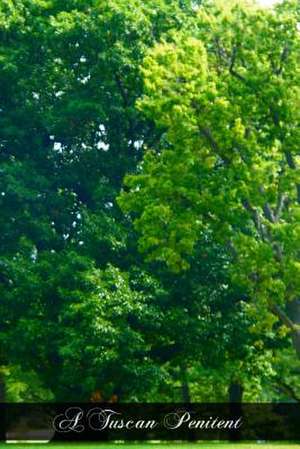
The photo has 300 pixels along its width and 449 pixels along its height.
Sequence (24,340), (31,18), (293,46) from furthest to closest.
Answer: (31,18), (24,340), (293,46)

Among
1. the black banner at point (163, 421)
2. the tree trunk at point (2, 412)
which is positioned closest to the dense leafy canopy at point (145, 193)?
the tree trunk at point (2, 412)

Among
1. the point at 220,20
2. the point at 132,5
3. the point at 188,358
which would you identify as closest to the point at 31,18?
the point at 132,5

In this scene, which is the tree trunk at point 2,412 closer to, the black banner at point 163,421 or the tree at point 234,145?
the black banner at point 163,421

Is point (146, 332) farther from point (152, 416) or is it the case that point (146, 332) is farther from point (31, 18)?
point (31, 18)

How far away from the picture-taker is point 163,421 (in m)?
33.6

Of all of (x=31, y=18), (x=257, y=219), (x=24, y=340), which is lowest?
(x=24, y=340)

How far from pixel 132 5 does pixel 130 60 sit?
2.26 metres

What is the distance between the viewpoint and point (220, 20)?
29.8m

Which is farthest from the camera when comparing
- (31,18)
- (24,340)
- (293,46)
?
(31,18)

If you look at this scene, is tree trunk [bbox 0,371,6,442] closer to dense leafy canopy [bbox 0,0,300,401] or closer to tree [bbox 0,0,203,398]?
dense leafy canopy [bbox 0,0,300,401]

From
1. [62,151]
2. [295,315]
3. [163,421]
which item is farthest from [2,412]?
[295,315]

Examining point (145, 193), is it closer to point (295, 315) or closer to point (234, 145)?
point (234, 145)

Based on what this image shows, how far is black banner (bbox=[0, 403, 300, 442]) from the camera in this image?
99.2ft

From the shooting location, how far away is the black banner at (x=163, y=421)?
3025 cm
